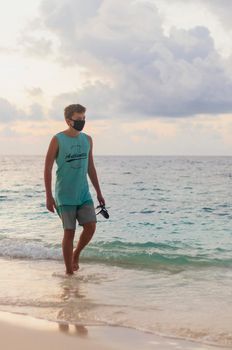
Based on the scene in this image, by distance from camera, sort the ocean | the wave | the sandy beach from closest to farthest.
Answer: the sandy beach → the ocean → the wave

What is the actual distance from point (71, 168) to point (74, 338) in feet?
9.07

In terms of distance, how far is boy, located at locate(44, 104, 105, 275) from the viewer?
20.5 ft

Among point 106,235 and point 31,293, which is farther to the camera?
point 106,235

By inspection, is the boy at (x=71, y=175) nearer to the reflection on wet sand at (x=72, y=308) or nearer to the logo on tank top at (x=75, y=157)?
the logo on tank top at (x=75, y=157)

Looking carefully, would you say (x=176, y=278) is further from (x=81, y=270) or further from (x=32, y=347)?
(x=32, y=347)

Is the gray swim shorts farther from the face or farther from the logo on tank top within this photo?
the face

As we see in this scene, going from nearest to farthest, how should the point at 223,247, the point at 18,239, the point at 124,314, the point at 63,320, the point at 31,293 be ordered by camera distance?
the point at 63,320
the point at 124,314
the point at 31,293
the point at 223,247
the point at 18,239

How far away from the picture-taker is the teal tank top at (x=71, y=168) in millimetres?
6266

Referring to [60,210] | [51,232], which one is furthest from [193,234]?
[60,210]

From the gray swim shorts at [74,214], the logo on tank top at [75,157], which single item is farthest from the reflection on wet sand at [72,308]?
the logo on tank top at [75,157]

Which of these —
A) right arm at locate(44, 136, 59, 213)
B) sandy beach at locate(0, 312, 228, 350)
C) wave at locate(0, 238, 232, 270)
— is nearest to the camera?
sandy beach at locate(0, 312, 228, 350)

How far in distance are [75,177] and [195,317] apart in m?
2.39

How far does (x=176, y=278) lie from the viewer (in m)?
6.77

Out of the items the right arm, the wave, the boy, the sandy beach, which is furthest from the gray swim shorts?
the sandy beach
